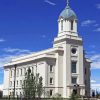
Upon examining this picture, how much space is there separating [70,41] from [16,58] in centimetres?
3069

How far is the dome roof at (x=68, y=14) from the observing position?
3912 inches

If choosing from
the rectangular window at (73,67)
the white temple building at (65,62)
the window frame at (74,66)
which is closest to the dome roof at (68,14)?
the white temple building at (65,62)

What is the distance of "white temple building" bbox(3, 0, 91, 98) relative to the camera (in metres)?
93.7

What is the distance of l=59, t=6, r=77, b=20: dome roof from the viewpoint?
9938cm

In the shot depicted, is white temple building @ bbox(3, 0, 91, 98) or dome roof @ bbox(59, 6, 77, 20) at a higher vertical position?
dome roof @ bbox(59, 6, 77, 20)

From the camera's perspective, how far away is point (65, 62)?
309ft

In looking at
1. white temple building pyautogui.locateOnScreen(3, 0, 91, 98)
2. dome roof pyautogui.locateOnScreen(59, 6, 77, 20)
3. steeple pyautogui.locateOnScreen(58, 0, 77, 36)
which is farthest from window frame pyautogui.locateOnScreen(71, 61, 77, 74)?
dome roof pyautogui.locateOnScreen(59, 6, 77, 20)

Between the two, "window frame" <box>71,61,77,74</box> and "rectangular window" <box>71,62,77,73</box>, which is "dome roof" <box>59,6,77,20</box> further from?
"rectangular window" <box>71,62,77,73</box>

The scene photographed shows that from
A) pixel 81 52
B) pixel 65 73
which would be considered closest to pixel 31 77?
pixel 65 73

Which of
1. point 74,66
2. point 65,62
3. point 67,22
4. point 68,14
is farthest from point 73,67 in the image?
point 68,14

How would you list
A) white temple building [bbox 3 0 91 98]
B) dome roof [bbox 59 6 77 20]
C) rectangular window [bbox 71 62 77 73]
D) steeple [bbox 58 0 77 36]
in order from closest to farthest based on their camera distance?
white temple building [bbox 3 0 91 98], rectangular window [bbox 71 62 77 73], steeple [bbox 58 0 77 36], dome roof [bbox 59 6 77 20]

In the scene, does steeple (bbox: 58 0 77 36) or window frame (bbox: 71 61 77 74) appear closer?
window frame (bbox: 71 61 77 74)

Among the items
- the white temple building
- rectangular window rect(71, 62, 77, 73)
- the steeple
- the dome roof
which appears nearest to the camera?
the white temple building

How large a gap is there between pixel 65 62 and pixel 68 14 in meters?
14.4
